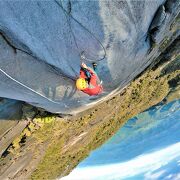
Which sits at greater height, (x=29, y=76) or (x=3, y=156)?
(x=3, y=156)

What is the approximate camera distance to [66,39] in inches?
229

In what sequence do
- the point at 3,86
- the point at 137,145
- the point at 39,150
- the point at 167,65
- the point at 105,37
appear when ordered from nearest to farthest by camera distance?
1. the point at 105,37
2. the point at 3,86
3. the point at 39,150
4. the point at 167,65
5. the point at 137,145

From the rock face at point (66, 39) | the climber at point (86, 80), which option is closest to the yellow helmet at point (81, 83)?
the climber at point (86, 80)

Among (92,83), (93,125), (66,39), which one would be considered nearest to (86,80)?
(92,83)

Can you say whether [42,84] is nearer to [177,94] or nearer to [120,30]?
[120,30]

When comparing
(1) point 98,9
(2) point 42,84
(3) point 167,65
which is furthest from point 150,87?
(1) point 98,9

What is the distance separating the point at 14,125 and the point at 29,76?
2.64 m

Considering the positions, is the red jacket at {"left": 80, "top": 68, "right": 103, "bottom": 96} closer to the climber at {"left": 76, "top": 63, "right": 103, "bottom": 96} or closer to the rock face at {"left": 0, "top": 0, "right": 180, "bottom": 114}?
the climber at {"left": 76, "top": 63, "right": 103, "bottom": 96}

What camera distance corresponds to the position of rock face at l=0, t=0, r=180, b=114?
5441mm

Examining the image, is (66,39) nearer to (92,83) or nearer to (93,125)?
(92,83)

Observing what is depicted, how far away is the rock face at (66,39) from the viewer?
544 centimetres

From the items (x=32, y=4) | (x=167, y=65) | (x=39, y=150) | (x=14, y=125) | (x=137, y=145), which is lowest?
(x=32, y=4)

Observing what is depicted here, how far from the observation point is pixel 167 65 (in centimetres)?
1312

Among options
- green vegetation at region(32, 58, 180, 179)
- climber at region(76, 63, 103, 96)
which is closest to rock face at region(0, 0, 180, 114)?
climber at region(76, 63, 103, 96)
